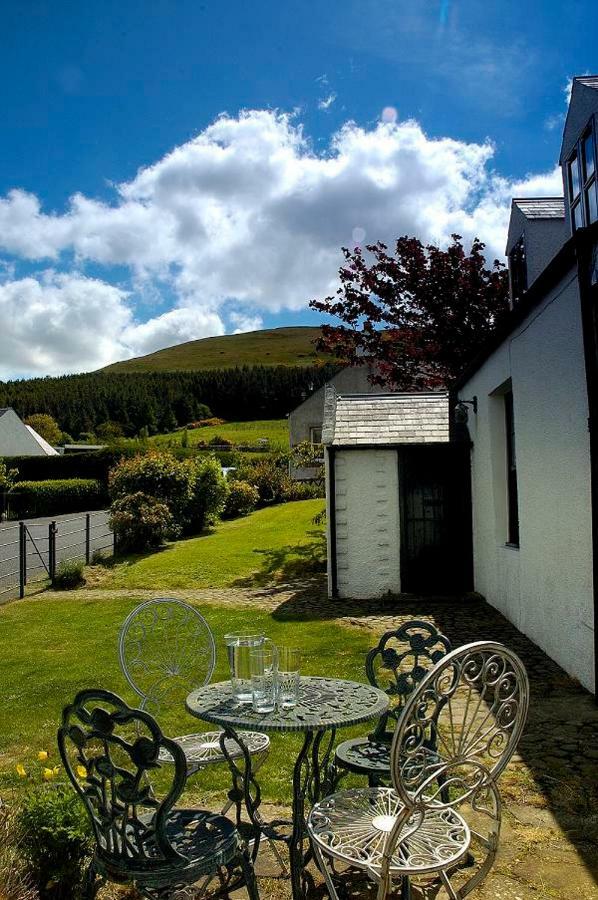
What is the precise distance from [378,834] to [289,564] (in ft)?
42.4

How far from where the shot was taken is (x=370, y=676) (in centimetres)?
Answer: 416

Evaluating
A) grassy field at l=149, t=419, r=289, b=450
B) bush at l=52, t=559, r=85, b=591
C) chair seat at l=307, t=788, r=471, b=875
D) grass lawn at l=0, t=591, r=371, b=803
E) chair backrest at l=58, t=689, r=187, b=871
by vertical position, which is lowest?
grass lawn at l=0, t=591, r=371, b=803

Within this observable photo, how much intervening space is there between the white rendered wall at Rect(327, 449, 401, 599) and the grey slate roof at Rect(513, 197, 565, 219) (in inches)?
185

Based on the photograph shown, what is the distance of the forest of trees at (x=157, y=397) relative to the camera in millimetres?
83125

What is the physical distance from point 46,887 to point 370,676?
1976mm

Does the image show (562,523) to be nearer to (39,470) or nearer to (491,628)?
(491,628)

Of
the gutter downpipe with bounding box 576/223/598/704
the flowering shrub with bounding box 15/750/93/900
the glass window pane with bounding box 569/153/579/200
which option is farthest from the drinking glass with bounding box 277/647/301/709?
the glass window pane with bounding box 569/153/579/200

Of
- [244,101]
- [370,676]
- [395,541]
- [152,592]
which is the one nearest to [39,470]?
[152,592]

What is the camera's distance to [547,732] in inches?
212

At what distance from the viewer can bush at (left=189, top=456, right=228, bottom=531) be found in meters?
20.7

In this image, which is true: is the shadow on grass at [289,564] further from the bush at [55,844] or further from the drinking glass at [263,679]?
the bush at [55,844]

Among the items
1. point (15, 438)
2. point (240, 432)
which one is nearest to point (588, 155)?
point (15, 438)

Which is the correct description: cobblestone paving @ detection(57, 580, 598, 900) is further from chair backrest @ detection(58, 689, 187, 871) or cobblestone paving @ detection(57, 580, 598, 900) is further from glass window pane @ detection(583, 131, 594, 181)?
glass window pane @ detection(583, 131, 594, 181)

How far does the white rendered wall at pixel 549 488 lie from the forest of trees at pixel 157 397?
6970 centimetres
